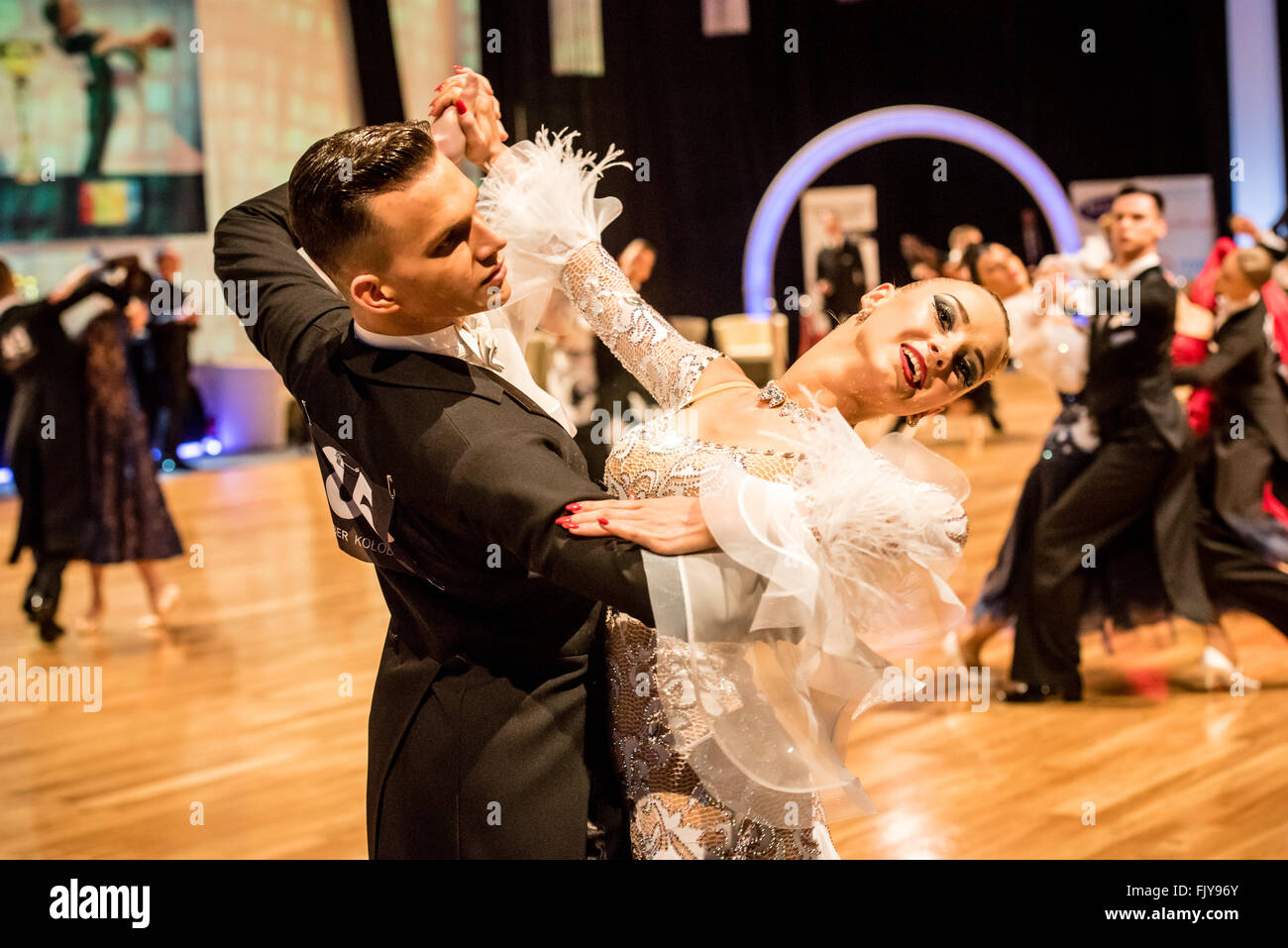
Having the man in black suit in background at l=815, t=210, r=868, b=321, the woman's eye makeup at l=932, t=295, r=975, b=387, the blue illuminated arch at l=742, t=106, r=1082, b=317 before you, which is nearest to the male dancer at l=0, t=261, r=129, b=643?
the woman's eye makeup at l=932, t=295, r=975, b=387

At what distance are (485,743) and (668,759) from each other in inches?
8.0

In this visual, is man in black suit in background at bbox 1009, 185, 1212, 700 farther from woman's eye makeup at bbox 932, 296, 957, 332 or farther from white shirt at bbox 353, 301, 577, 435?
white shirt at bbox 353, 301, 577, 435

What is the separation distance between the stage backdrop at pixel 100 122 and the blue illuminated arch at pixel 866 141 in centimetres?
541

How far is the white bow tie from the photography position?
1520 millimetres

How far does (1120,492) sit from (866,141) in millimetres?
10663

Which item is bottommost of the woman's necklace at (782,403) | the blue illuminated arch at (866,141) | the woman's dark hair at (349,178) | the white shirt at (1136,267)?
the woman's necklace at (782,403)

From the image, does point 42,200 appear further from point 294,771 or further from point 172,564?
point 294,771

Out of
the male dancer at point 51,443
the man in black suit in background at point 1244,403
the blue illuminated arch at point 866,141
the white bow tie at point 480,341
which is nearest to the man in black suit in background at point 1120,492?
the man in black suit in background at point 1244,403

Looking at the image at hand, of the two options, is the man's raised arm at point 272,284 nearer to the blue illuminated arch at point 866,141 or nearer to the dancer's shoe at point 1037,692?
the dancer's shoe at point 1037,692

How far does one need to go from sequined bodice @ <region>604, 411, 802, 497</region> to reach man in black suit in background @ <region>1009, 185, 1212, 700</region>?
326 cm

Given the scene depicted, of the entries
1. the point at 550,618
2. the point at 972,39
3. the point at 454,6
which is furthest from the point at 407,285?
the point at 972,39

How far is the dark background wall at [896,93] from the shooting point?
43.0 ft

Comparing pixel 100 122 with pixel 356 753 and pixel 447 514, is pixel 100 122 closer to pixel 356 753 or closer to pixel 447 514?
pixel 356 753

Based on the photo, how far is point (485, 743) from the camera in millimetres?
1461
